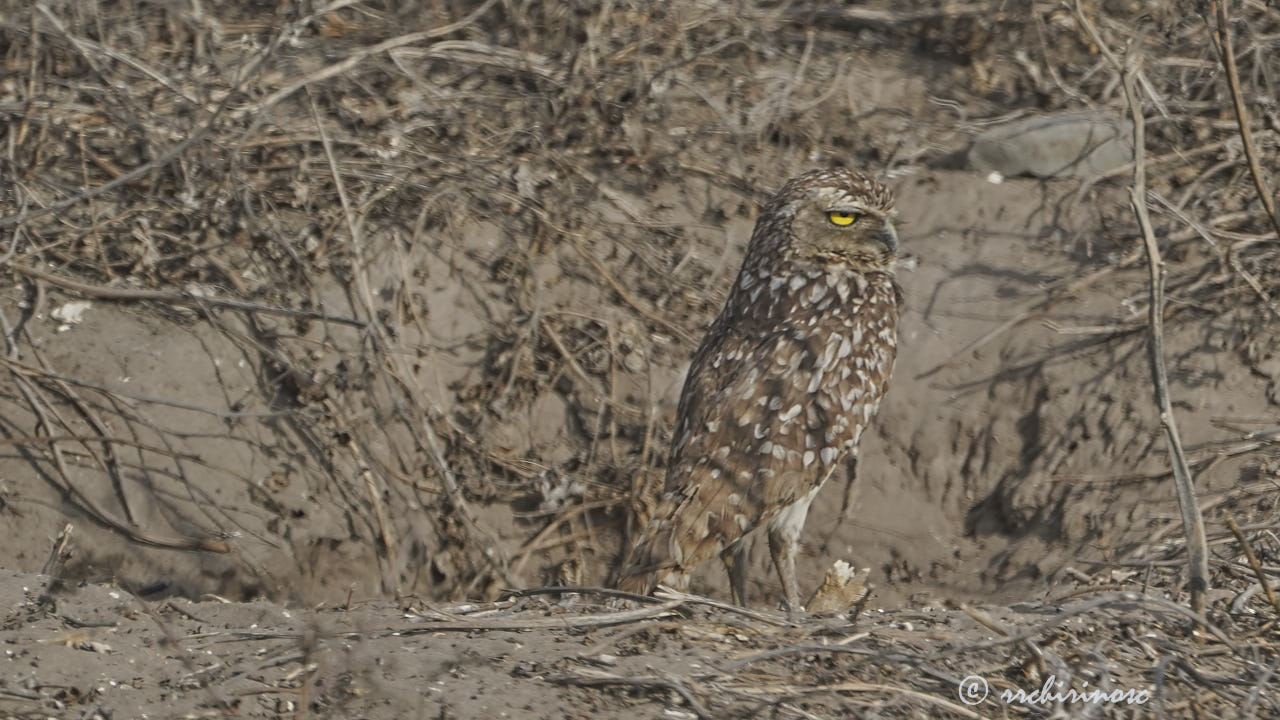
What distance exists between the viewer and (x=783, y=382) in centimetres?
568

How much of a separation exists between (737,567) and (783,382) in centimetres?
90

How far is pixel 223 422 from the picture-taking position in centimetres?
700

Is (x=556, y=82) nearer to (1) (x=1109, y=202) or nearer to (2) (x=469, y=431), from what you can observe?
(2) (x=469, y=431)

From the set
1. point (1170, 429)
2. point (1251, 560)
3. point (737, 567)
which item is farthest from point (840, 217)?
point (1251, 560)

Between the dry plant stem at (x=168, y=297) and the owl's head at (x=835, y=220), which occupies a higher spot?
the owl's head at (x=835, y=220)

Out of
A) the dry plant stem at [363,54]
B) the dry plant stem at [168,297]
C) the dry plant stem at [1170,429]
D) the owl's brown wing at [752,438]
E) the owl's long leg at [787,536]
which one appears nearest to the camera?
the dry plant stem at [1170,429]

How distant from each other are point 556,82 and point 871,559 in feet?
11.8

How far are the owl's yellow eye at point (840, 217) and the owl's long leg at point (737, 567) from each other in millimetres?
1542

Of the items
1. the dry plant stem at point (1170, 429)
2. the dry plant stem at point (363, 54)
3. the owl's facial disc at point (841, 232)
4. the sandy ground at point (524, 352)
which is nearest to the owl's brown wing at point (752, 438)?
the owl's facial disc at point (841, 232)

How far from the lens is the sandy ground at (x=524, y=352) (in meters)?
6.80

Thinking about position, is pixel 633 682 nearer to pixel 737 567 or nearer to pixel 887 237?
pixel 737 567

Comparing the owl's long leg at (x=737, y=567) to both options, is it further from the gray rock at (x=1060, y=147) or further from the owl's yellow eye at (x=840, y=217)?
the gray rock at (x=1060, y=147)

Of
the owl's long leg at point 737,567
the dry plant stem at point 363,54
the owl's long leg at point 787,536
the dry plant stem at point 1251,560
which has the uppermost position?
the dry plant stem at point 363,54

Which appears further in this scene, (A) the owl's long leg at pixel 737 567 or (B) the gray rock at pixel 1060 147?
(B) the gray rock at pixel 1060 147
